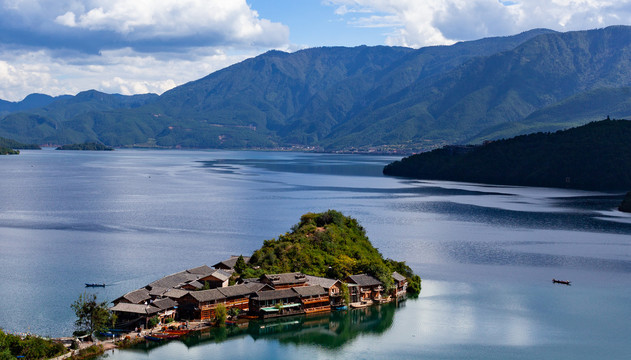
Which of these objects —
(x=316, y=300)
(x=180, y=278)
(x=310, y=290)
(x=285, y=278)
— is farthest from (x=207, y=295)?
(x=316, y=300)

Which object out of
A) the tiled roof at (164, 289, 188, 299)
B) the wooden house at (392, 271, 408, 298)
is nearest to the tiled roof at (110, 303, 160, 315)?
the tiled roof at (164, 289, 188, 299)

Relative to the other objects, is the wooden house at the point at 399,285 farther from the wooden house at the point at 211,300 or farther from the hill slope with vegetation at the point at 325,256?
the wooden house at the point at 211,300

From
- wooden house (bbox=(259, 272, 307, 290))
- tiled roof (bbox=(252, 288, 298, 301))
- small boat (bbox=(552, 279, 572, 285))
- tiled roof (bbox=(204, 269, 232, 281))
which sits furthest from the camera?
small boat (bbox=(552, 279, 572, 285))

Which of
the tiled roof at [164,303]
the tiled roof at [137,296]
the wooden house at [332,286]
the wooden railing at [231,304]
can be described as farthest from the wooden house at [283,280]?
the tiled roof at [137,296]

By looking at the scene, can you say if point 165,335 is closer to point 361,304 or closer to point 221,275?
point 221,275

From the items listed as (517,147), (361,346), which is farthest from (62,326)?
(517,147)

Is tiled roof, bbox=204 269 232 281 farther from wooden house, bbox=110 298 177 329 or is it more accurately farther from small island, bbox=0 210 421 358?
wooden house, bbox=110 298 177 329
